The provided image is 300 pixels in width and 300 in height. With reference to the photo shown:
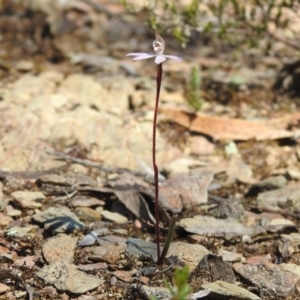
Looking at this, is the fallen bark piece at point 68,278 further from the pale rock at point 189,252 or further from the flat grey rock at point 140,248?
the pale rock at point 189,252

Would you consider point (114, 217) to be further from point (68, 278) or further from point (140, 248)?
point (68, 278)

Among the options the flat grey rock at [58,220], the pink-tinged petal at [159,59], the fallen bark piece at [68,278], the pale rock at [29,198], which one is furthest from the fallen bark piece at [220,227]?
the pink-tinged petal at [159,59]

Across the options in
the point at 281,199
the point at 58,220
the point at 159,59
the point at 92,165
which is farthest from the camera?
the point at 92,165

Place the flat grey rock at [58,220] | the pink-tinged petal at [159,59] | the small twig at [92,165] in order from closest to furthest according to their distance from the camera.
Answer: the pink-tinged petal at [159,59]
the flat grey rock at [58,220]
the small twig at [92,165]

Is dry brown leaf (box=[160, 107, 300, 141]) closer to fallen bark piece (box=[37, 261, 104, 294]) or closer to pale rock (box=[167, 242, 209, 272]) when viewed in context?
pale rock (box=[167, 242, 209, 272])

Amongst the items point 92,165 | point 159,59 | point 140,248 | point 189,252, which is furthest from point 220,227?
point 159,59
